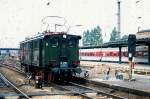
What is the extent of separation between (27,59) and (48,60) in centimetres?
641

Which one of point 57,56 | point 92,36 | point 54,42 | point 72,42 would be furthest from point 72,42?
point 92,36

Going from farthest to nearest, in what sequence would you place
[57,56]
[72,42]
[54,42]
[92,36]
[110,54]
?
[92,36] → [110,54] → [72,42] → [54,42] → [57,56]

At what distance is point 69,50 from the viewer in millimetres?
23266

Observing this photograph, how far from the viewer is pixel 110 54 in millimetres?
59750

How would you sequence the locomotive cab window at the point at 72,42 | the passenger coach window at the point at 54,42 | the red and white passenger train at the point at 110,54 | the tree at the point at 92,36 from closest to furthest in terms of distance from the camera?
the passenger coach window at the point at 54,42 < the locomotive cab window at the point at 72,42 < the red and white passenger train at the point at 110,54 < the tree at the point at 92,36

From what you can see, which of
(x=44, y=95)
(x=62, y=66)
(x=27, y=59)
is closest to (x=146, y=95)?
(x=44, y=95)

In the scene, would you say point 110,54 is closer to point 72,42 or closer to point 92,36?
point 72,42

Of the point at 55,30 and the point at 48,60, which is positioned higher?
the point at 55,30

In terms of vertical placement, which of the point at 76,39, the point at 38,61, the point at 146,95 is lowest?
the point at 146,95

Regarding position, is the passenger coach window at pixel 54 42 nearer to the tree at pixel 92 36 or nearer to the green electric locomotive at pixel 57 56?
the green electric locomotive at pixel 57 56

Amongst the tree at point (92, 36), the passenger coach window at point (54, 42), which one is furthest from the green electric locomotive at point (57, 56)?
the tree at point (92, 36)

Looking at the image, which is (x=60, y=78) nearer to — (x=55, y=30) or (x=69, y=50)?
(x=69, y=50)

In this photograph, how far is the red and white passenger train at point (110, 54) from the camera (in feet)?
172

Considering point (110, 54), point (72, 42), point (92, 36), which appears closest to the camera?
point (72, 42)
